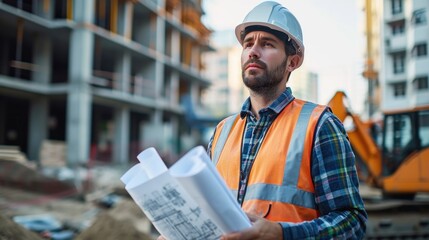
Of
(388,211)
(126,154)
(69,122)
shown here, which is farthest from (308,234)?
(126,154)

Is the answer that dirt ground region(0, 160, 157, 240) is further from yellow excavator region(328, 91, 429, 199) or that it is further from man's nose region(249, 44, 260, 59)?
man's nose region(249, 44, 260, 59)

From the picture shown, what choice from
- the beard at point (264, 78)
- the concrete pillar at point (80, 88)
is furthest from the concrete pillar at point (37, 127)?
the beard at point (264, 78)

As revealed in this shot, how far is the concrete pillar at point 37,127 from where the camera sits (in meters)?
16.6

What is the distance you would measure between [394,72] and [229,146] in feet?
91.7

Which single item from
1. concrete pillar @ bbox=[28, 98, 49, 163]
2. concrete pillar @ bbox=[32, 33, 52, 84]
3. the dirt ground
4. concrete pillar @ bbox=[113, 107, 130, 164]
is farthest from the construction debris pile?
concrete pillar @ bbox=[113, 107, 130, 164]

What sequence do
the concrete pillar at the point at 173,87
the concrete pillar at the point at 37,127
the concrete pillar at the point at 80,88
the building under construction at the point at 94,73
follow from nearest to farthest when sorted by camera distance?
the concrete pillar at the point at 80,88 < the building under construction at the point at 94,73 < the concrete pillar at the point at 37,127 < the concrete pillar at the point at 173,87

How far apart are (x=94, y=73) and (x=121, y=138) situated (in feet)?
11.2

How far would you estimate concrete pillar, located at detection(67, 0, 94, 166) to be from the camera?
15.5m

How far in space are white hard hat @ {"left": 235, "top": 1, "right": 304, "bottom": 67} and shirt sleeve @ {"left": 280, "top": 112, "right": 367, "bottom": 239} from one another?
13.1 inches

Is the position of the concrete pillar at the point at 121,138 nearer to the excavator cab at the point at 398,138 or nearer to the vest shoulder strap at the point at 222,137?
the excavator cab at the point at 398,138

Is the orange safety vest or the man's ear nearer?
the orange safety vest

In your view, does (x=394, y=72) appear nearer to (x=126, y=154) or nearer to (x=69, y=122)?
(x=126, y=154)

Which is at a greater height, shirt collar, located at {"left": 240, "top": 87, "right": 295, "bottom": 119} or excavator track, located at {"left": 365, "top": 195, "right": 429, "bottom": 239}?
shirt collar, located at {"left": 240, "top": 87, "right": 295, "bottom": 119}

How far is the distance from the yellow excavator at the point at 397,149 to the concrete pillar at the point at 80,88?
11.3 meters
